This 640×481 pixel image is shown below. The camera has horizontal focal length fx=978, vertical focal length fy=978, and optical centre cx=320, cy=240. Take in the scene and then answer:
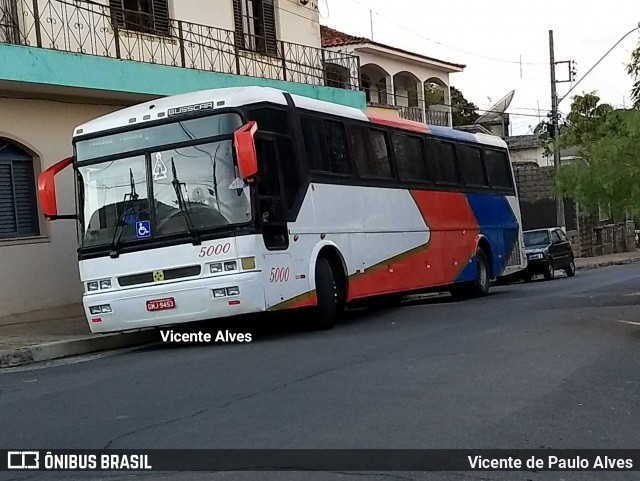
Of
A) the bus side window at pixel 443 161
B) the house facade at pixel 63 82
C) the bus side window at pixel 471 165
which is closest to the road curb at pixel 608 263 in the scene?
the bus side window at pixel 471 165

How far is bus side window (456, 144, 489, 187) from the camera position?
2061cm

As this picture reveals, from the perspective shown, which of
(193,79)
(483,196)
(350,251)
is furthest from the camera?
(483,196)

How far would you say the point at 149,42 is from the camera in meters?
20.4

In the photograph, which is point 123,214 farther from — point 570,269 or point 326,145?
point 570,269

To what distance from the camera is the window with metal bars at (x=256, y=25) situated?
23672 millimetres

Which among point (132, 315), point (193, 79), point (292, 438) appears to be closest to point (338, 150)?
point (132, 315)

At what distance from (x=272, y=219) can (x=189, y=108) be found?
1.84 m

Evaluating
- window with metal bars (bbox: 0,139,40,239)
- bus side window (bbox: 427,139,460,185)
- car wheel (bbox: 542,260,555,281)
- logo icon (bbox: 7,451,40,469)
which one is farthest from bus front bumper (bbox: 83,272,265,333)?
car wheel (bbox: 542,260,555,281)

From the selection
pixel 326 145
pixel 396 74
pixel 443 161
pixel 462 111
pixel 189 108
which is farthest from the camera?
pixel 462 111

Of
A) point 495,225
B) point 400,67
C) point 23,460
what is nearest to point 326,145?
point 495,225

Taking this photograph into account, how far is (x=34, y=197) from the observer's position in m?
18.4

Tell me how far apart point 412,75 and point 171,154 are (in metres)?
26.6

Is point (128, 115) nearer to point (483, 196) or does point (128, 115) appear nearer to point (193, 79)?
point (193, 79)

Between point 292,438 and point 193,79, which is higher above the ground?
point 193,79
